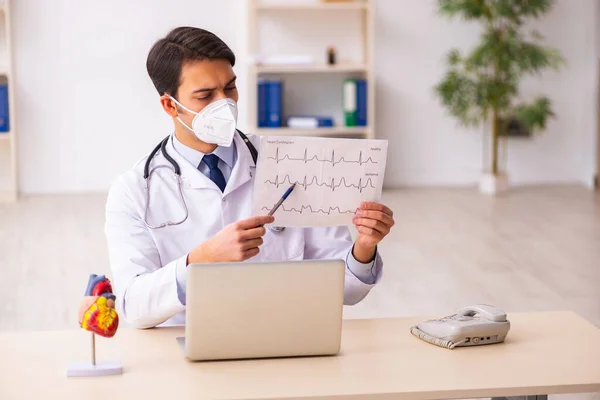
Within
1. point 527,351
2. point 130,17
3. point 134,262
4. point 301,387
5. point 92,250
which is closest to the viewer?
point 301,387

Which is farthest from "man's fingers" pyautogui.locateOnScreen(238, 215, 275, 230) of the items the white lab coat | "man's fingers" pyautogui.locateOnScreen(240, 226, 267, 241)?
the white lab coat

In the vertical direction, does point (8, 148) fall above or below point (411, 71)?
below

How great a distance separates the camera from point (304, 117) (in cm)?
700

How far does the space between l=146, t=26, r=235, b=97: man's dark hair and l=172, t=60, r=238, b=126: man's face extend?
0.5 inches

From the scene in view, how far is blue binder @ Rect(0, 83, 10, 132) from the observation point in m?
6.60

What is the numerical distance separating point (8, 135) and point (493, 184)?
3502 millimetres

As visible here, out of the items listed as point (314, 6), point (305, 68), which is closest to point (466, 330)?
point (305, 68)

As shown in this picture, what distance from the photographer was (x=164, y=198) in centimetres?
213

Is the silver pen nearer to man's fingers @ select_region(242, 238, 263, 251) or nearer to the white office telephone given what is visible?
man's fingers @ select_region(242, 238, 263, 251)

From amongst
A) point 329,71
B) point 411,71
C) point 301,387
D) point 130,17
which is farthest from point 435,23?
point 301,387

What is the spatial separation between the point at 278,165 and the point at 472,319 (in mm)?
501

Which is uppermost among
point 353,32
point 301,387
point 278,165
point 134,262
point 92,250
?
point 353,32

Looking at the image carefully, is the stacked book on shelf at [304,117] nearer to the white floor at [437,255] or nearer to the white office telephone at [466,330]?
the white floor at [437,255]

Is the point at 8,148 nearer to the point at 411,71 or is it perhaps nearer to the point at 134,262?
the point at 411,71
